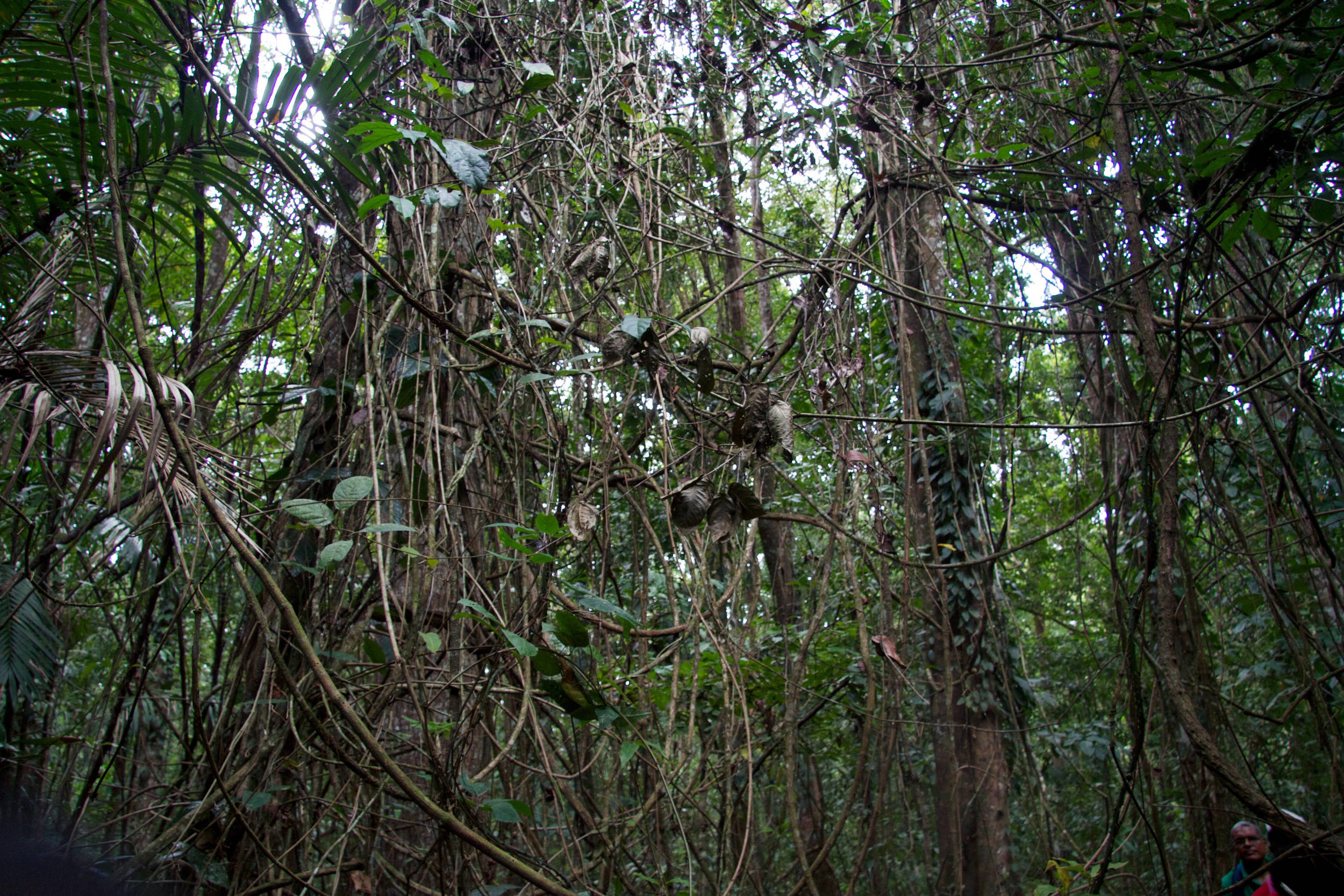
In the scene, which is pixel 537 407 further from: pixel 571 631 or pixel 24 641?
pixel 24 641

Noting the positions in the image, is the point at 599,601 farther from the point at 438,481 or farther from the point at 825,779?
the point at 825,779

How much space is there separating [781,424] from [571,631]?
588 mm

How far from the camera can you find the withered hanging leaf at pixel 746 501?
61.3 inches

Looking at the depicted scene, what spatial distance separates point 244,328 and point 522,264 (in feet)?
2.36

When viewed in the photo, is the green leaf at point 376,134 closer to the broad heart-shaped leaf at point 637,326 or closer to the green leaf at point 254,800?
the broad heart-shaped leaf at point 637,326

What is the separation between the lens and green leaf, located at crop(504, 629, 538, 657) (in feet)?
3.94

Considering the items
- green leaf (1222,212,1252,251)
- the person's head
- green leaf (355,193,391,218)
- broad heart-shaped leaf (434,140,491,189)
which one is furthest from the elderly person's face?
green leaf (355,193,391,218)

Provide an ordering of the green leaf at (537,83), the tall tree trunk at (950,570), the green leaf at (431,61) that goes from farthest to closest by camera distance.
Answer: the tall tree trunk at (950,570) < the green leaf at (537,83) < the green leaf at (431,61)

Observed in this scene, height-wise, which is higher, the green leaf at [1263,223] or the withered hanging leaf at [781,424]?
the green leaf at [1263,223]

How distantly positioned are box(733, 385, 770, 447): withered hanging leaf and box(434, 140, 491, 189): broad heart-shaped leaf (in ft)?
2.33

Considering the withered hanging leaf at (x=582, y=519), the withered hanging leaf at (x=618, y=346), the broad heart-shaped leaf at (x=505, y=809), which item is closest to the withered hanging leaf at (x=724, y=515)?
the withered hanging leaf at (x=582, y=519)

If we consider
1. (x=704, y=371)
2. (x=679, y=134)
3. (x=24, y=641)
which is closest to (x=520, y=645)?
(x=704, y=371)

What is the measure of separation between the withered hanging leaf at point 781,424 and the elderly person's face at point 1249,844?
2726 millimetres

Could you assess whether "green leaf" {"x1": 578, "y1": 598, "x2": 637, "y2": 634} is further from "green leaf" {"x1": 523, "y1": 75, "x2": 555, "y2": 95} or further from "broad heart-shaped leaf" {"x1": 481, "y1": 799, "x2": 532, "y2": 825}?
"green leaf" {"x1": 523, "y1": 75, "x2": 555, "y2": 95}
